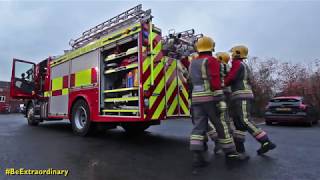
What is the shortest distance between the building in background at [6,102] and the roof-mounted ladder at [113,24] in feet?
136

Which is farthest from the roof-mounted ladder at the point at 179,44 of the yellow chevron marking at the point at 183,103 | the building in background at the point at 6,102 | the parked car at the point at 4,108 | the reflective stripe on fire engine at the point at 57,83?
the parked car at the point at 4,108

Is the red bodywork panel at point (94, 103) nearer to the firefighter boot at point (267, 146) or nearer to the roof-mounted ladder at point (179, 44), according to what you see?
the roof-mounted ladder at point (179, 44)

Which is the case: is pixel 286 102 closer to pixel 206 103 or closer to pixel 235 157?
pixel 235 157

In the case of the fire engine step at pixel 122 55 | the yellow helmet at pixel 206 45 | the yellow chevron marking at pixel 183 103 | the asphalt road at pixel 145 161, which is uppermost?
the fire engine step at pixel 122 55

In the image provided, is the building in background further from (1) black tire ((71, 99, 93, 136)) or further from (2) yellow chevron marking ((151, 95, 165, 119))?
(2) yellow chevron marking ((151, 95, 165, 119))

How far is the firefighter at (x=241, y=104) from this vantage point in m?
4.46

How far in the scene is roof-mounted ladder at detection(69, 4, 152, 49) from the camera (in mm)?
5904

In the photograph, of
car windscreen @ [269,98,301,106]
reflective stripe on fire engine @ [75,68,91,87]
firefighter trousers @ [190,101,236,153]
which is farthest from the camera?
car windscreen @ [269,98,301,106]

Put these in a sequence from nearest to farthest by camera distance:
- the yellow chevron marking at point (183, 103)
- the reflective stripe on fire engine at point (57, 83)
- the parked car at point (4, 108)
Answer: the yellow chevron marking at point (183, 103)
the reflective stripe on fire engine at point (57, 83)
the parked car at point (4, 108)

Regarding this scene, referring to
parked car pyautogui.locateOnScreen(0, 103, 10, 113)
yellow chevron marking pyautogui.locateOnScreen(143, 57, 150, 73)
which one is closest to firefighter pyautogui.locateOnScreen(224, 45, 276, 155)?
yellow chevron marking pyautogui.locateOnScreen(143, 57, 150, 73)

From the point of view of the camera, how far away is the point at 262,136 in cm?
445

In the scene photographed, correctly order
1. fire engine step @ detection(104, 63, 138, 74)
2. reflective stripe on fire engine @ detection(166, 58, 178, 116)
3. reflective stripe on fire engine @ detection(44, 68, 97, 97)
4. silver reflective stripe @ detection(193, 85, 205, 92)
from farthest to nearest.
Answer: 1. reflective stripe on fire engine @ detection(44, 68, 97, 97)
2. reflective stripe on fire engine @ detection(166, 58, 178, 116)
3. fire engine step @ detection(104, 63, 138, 74)
4. silver reflective stripe @ detection(193, 85, 205, 92)

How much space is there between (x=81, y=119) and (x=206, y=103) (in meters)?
4.43

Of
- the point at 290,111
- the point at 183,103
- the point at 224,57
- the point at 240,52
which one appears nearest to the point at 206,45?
the point at 240,52
